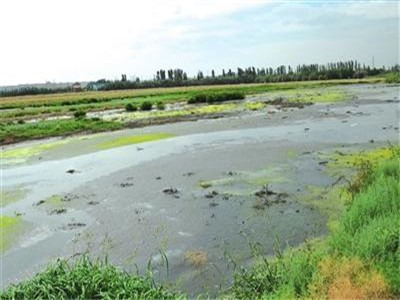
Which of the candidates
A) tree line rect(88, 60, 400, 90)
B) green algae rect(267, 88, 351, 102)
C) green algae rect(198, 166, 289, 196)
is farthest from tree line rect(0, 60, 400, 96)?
green algae rect(198, 166, 289, 196)

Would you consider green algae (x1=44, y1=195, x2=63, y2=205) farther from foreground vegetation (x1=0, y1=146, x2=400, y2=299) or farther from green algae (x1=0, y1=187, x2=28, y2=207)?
foreground vegetation (x1=0, y1=146, x2=400, y2=299)

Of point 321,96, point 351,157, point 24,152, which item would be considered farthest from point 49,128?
point 321,96

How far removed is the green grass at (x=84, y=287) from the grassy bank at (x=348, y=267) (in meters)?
1.13

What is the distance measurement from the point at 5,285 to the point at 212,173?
7.03 meters

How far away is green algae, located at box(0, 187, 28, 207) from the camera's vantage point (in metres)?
12.2

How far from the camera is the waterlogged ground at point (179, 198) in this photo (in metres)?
7.82

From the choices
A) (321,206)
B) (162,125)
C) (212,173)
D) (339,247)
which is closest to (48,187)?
(212,173)

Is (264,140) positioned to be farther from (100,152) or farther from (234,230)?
(234,230)

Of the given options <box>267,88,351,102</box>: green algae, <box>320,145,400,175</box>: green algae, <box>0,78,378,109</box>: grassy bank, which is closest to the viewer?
<box>320,145,400,175</box>: green algae

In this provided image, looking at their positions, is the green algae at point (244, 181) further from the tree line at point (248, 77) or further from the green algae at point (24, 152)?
the tree line at point (248, 77)

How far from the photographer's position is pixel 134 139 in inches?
850

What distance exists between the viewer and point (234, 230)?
338 inches

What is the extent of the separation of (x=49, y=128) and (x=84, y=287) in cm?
2267

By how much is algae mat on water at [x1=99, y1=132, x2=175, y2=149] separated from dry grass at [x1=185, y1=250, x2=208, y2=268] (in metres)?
12.7
